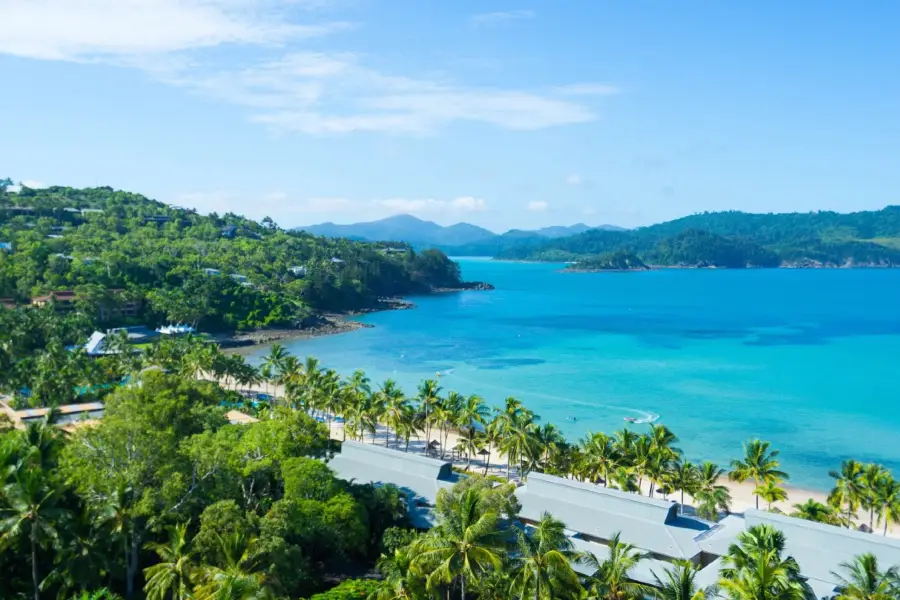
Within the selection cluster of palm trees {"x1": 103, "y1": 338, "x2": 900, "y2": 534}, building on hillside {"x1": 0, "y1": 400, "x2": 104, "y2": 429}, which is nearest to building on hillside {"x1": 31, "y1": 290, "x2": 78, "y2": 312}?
cluster of palm trees {"x1": 103, "y1": 338, "x2": 900, "y2": 534}

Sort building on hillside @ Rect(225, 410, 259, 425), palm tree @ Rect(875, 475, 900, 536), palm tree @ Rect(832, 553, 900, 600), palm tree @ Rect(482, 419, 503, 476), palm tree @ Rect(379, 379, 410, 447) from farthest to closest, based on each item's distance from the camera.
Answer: palm tree @ Rect(379, 379, 410, 447)
building on hillside @ Rect(225, 410, 259, 425)
palm tree @ Rect(482, 419, 503, 476)
palm tree @ Rect(875, 475, 900, 536)
palm tree @ Rect(832, 553, 900, 600)

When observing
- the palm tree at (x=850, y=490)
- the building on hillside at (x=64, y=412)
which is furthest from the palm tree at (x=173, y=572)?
the palm tree at (x=850, y=490)

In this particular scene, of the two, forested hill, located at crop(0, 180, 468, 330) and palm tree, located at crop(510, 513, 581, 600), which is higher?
forested hill, located at crop(0, 180, 468, 330)

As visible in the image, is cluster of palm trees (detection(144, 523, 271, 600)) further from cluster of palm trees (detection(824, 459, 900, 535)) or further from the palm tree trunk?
cluster of palm trees (detection(824, 459, 900, 535))

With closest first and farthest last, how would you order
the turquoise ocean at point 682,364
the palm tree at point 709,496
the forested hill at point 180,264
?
the palm tree at point 709,496, the turquoise ocean at point 682,364, the forested hill at point 180,264

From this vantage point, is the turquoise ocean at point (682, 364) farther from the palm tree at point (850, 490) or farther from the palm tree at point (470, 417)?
the palm tree at point (470, 417)
